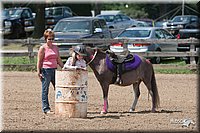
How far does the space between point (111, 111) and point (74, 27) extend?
1224 centimetres

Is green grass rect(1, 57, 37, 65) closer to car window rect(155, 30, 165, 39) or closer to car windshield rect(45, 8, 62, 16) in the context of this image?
car window rect(155, 30, 165, 39)

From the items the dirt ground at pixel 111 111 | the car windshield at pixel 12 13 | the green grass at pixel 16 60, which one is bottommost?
the green grass at pixel 16 60

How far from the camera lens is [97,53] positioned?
1205 centimetres

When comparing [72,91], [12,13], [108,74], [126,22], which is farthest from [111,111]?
[126,22]

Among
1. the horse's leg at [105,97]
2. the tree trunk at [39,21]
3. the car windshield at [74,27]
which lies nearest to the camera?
the horse's leg at [105,97]

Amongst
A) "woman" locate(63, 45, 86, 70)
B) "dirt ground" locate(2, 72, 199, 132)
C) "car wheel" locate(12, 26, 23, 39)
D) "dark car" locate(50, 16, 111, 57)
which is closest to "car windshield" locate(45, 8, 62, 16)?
"car wheel" locate(12, 26, 23, 39)

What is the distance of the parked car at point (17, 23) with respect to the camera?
36625 mm

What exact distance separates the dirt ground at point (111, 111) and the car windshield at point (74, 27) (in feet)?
18.3

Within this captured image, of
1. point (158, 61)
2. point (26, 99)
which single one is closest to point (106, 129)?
point (26, 99)

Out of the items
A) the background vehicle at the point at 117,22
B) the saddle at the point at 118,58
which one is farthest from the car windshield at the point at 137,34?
the saddle at the point at 118,58

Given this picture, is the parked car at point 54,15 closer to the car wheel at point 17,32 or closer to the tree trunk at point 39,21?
the car wheel at point 17,32

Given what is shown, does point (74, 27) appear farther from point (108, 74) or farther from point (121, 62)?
point (108, 74)

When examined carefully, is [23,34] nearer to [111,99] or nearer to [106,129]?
[111,99]

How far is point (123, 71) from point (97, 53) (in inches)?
27.8
